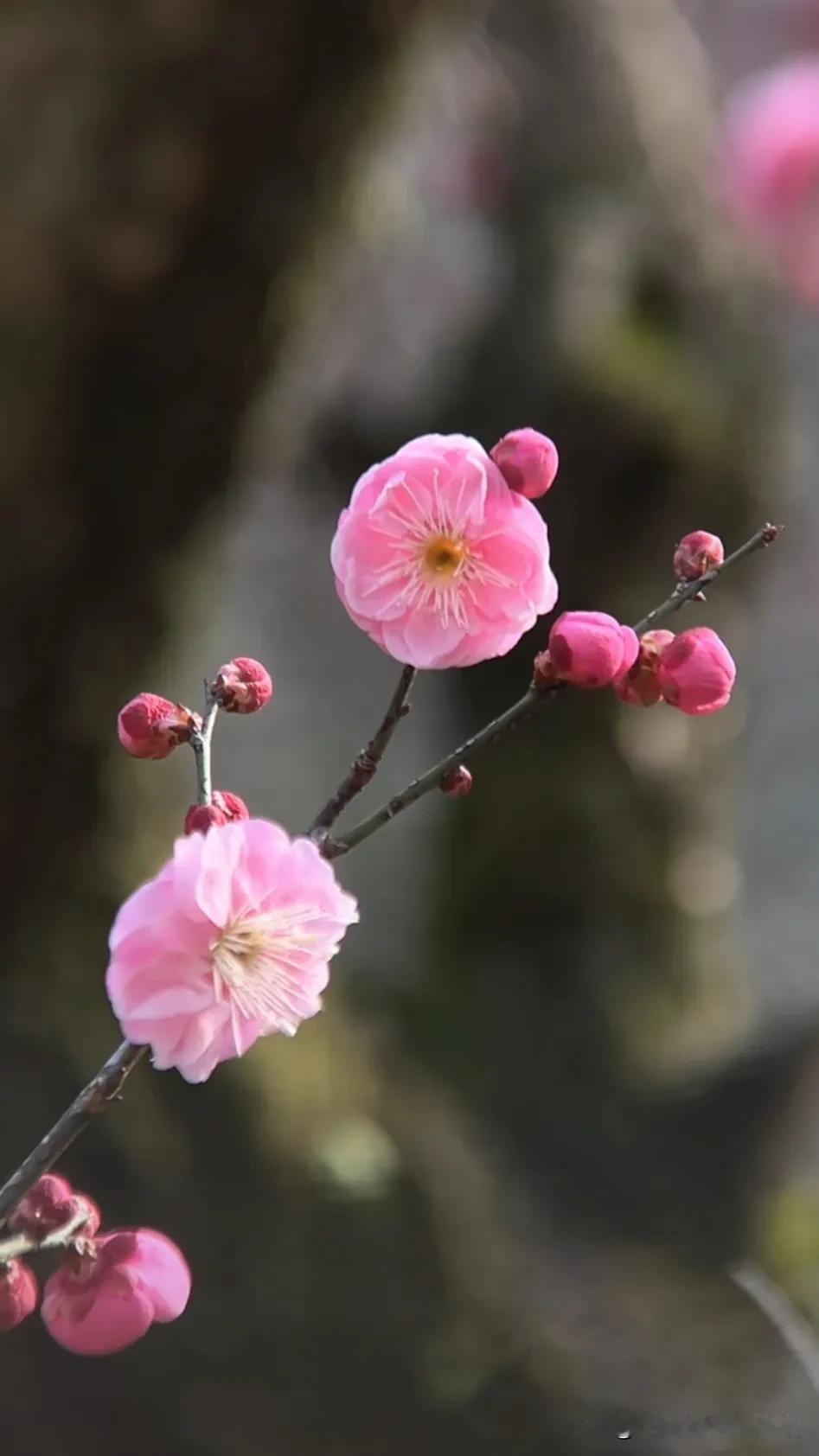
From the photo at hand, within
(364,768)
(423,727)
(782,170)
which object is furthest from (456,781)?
(782,170)

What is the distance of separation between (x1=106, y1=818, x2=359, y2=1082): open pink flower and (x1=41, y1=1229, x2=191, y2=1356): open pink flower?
54mm

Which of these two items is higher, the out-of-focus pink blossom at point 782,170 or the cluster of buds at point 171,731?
the out-of-focus pink blossom at point 782,170

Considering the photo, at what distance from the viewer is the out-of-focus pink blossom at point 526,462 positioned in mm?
151

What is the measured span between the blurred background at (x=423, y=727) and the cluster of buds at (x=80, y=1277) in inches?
5.5

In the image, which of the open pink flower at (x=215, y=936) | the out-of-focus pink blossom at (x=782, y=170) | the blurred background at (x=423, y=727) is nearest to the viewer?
the open pink flower at (x=215, y=936)

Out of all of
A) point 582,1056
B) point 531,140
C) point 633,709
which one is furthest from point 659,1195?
point 531,140

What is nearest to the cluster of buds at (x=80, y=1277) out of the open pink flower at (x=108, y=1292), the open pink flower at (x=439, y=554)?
the open pink flower at (x=108, y=1292)

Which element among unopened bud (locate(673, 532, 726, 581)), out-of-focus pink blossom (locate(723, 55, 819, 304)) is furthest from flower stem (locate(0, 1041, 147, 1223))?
out-of-focus pink blossom (locate(723, 55, 819, 304))

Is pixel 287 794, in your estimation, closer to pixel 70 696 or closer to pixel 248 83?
pixel 70 696

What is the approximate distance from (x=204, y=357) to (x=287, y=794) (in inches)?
6.5

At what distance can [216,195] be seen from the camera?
41 centimetres

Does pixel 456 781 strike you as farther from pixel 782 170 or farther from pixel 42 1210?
pixel 782 170

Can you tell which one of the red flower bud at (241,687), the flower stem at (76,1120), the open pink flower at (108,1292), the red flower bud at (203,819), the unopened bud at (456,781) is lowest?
the open pink flower at (108,1292)

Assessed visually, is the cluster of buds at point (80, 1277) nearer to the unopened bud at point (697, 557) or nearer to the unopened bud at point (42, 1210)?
the unopened bud at point (42, 1210)
